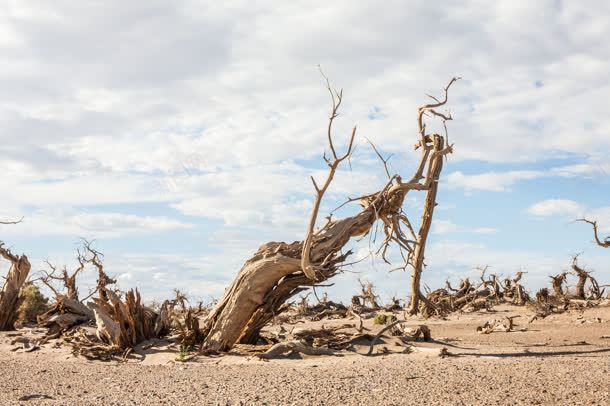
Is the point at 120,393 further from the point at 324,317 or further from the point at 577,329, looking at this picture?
the point at 324,317

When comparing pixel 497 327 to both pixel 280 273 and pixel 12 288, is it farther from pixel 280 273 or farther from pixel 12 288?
pixel 12 288

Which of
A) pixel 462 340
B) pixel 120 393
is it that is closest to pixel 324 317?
pixel 462 340

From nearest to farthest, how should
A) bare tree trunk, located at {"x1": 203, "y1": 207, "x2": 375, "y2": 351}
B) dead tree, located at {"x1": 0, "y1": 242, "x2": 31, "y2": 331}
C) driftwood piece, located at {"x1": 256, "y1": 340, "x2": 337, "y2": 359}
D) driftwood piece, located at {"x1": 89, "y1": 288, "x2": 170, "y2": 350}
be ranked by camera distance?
driftwood piece, located at {"x1": 256, "y1": 340, "x2": 337, "y2": 359}
bare tree trunk, located at {"x1": 203, "y1": 207, "x2": 375, "y2": 351}
driftwood piece, located at {"x1": 89, "y1": 288, "x2": 170, "y2": 350}
dead tree, located at {"x1": 0, "y1": 242, "x2": 31, "y2": 331}

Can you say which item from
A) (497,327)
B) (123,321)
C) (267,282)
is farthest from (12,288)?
(497,327)

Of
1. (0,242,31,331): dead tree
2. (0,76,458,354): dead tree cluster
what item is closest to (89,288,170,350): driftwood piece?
(0,76,458,354): dead tree cluster

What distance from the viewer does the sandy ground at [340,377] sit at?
766 cm

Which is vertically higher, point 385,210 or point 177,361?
point 385,210

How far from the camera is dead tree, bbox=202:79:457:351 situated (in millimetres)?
11398

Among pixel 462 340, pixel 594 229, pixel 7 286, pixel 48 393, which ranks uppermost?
pixel 594 229

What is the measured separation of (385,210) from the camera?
12016mm

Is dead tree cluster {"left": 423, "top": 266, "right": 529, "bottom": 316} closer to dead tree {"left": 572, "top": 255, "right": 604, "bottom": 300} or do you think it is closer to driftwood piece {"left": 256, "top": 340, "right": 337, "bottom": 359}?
dead tree {"left": 572, "top": 255, "right": 604, "bottom": 300}

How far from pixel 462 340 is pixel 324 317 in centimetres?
749

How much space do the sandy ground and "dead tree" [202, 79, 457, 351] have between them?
784mm

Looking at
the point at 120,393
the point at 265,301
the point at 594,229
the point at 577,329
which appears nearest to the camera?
the point at 120,393
